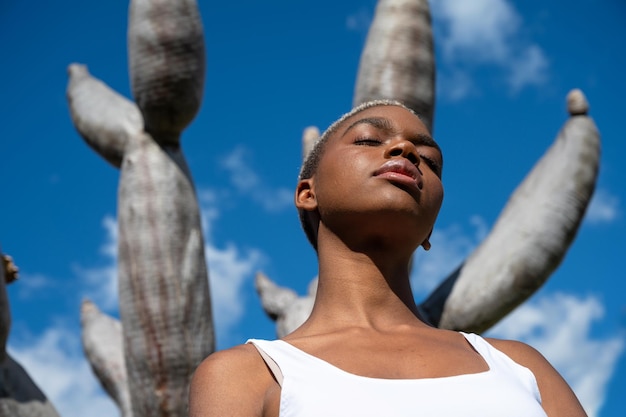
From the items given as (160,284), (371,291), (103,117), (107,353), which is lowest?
(371,291)

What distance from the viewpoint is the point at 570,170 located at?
4680 millimetres

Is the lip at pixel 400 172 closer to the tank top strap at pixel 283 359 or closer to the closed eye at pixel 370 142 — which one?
the closed eye at pixel 370 142

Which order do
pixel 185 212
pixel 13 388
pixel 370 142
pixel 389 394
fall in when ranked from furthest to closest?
pixel 185 212 → pixel 13 388 → pixel 370 142 → pixel 389 394

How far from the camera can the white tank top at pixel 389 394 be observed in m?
1.66

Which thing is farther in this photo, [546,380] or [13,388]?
[13,388]

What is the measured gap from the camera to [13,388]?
423cm

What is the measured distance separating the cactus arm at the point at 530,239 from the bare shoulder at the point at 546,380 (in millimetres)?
2599

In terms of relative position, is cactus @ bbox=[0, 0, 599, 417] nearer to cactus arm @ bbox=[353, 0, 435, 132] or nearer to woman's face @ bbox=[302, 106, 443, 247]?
cactus arm @ bbox=[353, 0, 435, 132]

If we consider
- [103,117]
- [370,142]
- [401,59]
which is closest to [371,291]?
[370,142]

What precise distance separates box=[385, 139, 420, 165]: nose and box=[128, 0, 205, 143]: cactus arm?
8.57 ft

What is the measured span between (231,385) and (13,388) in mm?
2739

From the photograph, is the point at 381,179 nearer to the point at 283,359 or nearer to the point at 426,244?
the point at 426,244

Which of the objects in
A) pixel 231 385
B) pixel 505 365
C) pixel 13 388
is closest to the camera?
pixel 231 385

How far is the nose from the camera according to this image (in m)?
2.08
